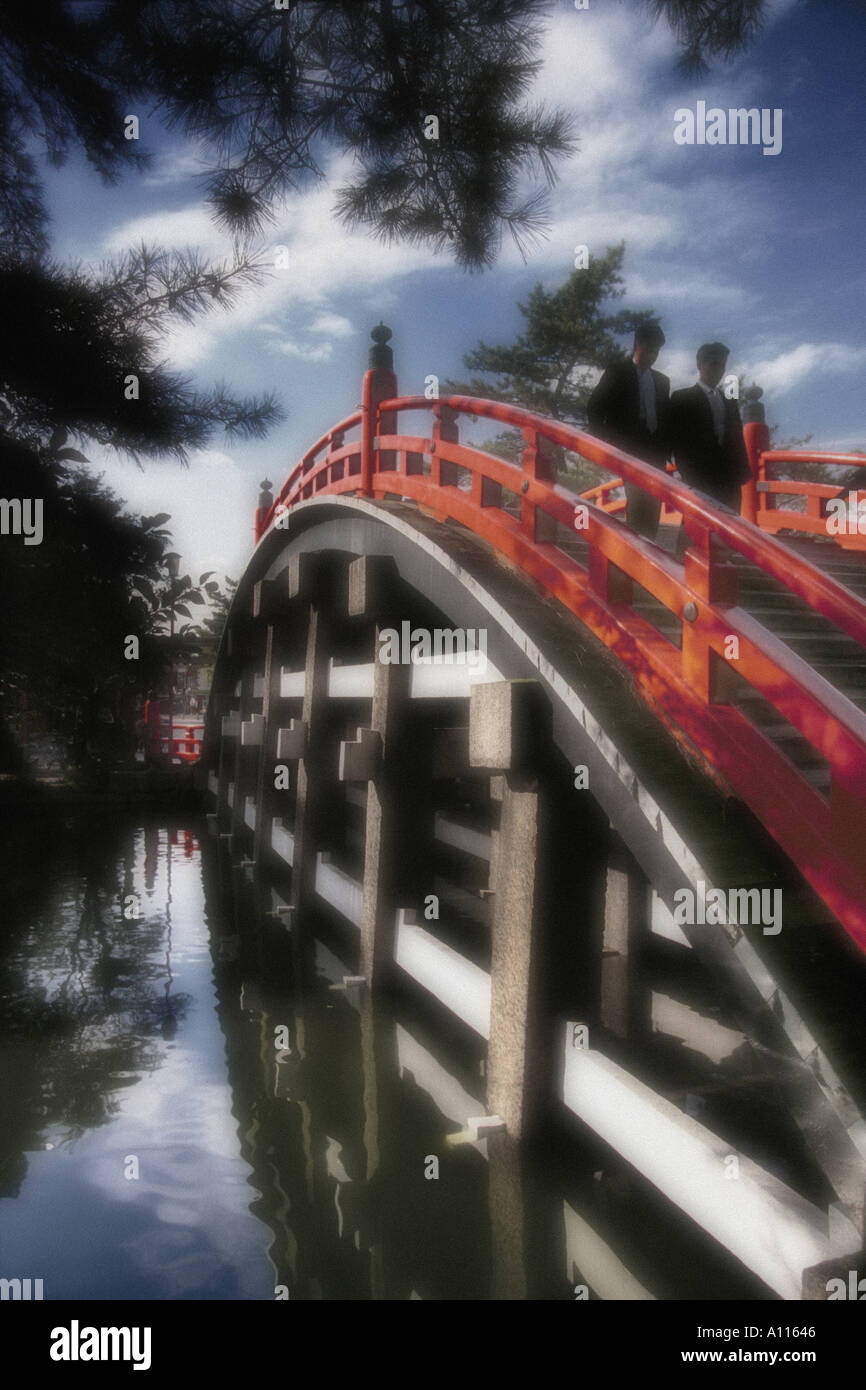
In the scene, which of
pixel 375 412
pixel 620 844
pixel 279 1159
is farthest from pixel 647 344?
pixel 279 1159

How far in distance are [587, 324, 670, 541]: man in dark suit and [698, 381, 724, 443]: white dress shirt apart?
A: 289 mm

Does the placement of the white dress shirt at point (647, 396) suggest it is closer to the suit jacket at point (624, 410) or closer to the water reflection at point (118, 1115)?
the suit jacket at point (624, 410)

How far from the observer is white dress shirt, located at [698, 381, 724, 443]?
17.5 feet

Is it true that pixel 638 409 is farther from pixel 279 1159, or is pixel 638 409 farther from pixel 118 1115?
pixel 118 1115

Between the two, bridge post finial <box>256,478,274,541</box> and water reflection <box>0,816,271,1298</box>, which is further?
bridge post finial <box>256,478,274,541</box>

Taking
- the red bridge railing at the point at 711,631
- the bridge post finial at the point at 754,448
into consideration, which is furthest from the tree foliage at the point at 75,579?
the bridge post finial at the point at 754,448

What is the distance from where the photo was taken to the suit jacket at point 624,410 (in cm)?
499

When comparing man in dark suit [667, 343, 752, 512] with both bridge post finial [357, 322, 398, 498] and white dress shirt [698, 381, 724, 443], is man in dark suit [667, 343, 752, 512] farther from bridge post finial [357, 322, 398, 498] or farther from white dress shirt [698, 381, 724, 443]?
bridge post finial [357, 322, 398, 498]

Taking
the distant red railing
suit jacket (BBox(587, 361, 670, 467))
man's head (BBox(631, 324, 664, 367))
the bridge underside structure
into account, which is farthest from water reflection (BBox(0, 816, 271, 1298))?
the distant red railing

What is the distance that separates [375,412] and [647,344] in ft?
6.93

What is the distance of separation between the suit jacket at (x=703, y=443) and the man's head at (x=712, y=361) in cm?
9

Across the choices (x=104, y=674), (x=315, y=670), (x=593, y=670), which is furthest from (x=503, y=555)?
(x=104, y=674)

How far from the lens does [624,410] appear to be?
502cm
